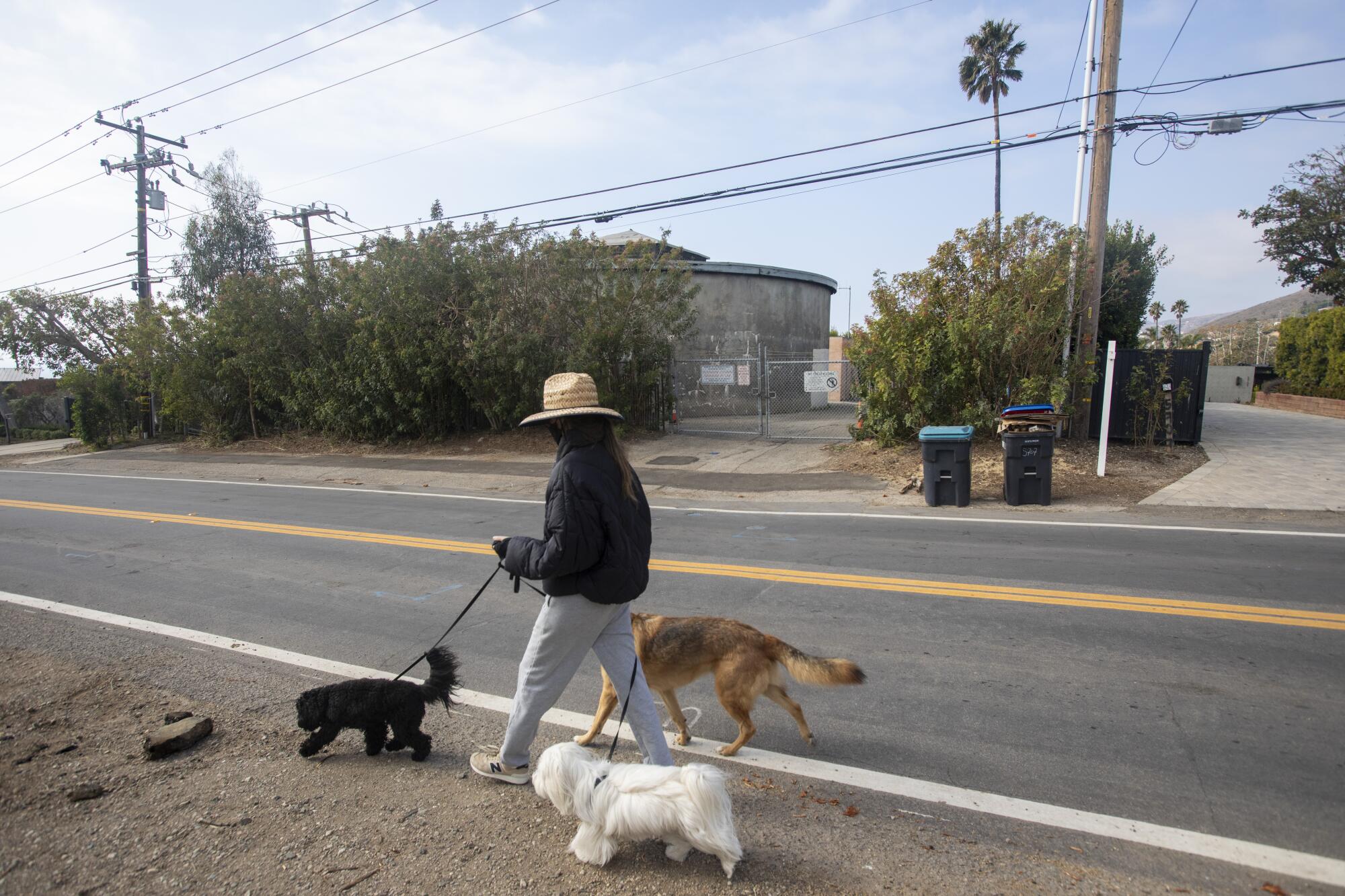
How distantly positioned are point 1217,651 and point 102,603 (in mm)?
8849

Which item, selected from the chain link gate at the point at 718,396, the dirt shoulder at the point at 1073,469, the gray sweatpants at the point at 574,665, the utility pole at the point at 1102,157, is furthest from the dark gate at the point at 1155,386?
the gray sweatpants at the point at 574,665

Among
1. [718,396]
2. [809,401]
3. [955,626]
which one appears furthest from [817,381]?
[955,626]

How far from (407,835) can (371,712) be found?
2.47 feet

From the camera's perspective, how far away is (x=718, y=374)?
18.5 metres

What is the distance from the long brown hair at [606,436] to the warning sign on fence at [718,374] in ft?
49.2

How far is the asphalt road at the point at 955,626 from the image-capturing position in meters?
3.54

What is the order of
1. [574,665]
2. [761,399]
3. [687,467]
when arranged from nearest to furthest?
[574,665]
[687,467]
[761,399]

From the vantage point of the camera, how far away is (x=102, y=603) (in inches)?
266

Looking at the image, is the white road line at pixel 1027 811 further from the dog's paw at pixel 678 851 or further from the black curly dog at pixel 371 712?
the dog's paw at pixel 678 851

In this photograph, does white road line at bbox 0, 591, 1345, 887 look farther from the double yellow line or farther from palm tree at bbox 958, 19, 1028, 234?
palm tree at bbox 958, 19, 1028, 234

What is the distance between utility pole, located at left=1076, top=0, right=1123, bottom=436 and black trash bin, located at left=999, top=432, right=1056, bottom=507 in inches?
155

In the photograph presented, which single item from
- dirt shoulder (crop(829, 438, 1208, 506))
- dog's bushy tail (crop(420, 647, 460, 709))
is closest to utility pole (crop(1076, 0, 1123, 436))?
dirt shoulder (crop(829, 438, 1208, 506))

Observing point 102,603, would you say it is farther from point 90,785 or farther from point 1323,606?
point 1323,606

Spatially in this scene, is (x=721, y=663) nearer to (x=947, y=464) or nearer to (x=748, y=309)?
(x=947, y=464)
